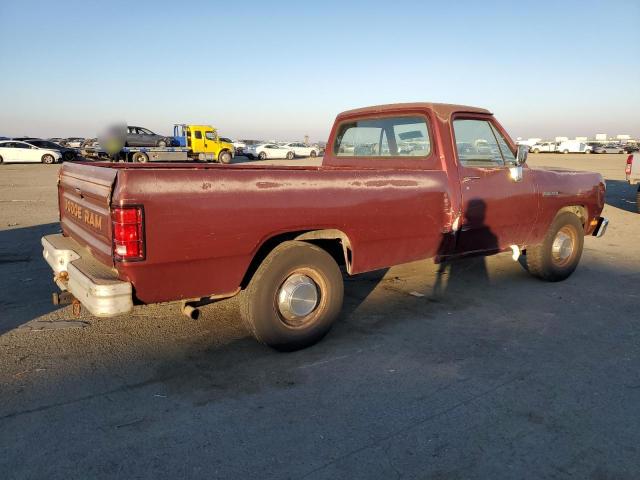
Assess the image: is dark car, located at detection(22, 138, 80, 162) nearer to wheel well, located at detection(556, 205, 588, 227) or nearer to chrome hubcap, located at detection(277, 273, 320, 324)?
wheel well, located at detection(556, 205, 588, 227)

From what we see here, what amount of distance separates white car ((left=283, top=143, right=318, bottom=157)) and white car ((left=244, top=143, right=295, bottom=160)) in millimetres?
1893

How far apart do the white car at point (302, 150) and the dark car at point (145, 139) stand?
1602 cm

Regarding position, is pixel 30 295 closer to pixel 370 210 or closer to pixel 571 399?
pixel 370 210

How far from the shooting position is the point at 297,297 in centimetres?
377

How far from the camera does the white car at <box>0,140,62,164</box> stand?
30.2 metres

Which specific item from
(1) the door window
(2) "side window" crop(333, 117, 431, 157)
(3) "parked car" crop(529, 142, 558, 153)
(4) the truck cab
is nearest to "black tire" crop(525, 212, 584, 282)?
(1) the door window

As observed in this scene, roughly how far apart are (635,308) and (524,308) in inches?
43.7

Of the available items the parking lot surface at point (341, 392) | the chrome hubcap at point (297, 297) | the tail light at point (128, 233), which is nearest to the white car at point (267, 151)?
the parking lot surface at point (341, 392)

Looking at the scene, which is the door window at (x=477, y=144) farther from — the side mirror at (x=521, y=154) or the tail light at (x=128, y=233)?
the tail light at (x=128, y=233)

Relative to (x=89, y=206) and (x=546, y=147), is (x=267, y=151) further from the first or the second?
(x=89, y=206)

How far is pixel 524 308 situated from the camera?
5.01 metres

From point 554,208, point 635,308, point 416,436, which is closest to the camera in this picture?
point 416,436

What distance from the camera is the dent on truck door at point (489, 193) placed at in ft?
15.5

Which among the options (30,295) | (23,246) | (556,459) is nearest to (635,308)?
(556,459)
